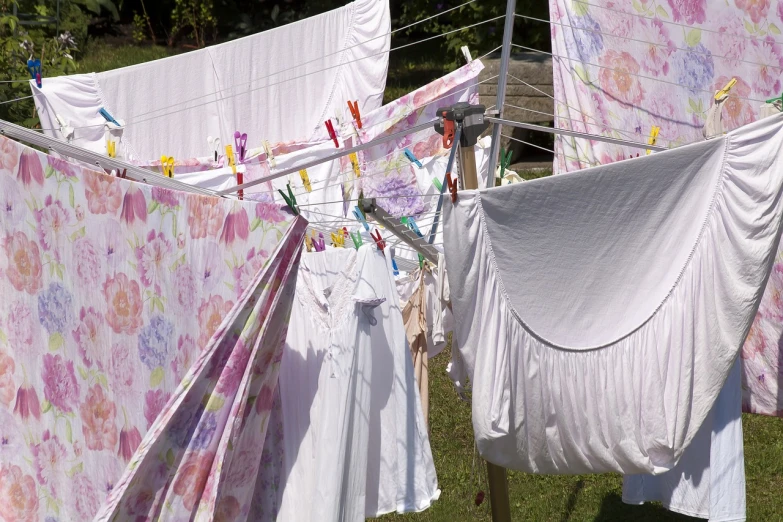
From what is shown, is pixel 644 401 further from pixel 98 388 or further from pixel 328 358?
pixel 98 388

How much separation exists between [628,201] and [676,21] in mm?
1158

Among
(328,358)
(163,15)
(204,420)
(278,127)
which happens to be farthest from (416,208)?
(163,15)

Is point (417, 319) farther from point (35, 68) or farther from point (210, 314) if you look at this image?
point (35, 68)

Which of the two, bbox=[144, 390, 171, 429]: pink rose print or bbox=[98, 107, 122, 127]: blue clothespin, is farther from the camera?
bbox=[98, 107, 122, 127]: blue clothespin

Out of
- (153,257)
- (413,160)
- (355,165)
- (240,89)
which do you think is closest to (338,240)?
(153,257)

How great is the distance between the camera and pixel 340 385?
7.02 feet

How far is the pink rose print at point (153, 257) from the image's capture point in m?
2.13

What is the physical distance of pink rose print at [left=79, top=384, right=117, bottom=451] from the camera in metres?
2.29

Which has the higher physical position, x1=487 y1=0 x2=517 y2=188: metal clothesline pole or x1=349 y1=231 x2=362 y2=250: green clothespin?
x1=487 y1=0 x2=517 y2=188: metal clothesline pole

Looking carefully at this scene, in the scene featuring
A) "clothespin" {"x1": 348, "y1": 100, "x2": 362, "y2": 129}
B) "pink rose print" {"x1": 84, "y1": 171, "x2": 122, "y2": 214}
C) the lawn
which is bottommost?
the lawn

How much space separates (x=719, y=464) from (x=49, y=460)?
5.12 ft

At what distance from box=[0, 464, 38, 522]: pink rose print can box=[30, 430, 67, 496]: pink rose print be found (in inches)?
1.4

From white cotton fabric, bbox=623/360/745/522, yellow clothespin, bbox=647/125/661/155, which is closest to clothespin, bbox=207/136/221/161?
yellow clothespin, bbox=647/125/661/155

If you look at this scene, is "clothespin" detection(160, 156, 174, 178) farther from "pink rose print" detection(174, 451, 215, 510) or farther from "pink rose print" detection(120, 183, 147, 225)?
"pink rose print" detection(174, 451, 215, 510)
